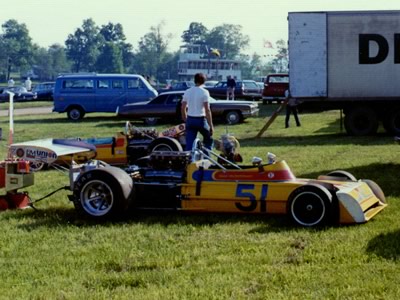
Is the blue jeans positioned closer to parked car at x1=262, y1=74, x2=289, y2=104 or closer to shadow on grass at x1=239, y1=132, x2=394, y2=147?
A: shadow on grass at x1=239, y1=132, x2=394, y2=147

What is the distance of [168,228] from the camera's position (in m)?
8.09

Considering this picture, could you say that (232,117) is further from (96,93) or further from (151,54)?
(151,54)

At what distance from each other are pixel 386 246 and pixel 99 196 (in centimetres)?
332

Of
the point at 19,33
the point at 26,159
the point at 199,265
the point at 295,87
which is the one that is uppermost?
the point at 19,33

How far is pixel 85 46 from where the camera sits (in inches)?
6147

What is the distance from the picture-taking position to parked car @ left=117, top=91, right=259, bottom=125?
26.5m

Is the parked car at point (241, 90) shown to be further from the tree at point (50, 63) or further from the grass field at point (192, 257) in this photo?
the tree at point (50, 63)

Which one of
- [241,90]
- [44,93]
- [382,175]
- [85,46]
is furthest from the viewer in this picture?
[85,46]

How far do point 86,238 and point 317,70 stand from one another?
44.9 feet

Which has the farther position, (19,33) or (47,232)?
(19,33)

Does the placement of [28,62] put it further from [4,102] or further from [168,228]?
[168,228]

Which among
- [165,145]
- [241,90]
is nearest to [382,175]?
[165,145]

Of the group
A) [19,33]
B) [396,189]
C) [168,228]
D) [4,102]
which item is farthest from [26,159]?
[19,33]

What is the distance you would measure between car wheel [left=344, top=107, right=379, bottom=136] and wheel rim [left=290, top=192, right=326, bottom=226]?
13032mm
